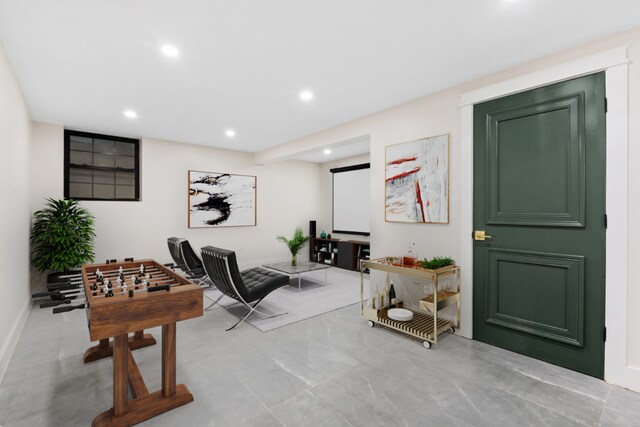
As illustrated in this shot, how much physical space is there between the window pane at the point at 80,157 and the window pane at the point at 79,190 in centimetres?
37

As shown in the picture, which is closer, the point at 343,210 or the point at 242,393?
the point at 242,393

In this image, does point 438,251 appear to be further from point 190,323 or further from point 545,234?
point 190,323

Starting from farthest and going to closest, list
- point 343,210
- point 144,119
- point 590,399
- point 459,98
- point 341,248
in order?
point 343,210
point 341,248
point 144,119
point 459,98
point 590,399

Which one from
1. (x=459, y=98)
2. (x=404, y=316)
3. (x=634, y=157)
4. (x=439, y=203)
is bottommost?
(x=404, y=316)

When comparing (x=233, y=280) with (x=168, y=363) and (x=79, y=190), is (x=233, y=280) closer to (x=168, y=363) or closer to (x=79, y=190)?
(x=168, y=363)

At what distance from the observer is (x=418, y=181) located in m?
3.56

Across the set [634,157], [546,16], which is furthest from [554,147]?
[546,16]

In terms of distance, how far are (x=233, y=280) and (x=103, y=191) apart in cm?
351

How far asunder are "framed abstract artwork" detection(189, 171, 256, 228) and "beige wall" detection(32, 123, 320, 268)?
13 cm

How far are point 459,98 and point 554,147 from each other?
3.46 ft

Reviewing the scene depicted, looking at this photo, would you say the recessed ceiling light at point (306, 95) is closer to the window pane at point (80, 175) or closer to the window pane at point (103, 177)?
the window pane at point (103, 177)

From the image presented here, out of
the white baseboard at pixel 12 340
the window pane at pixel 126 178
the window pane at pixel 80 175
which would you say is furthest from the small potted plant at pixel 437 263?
the window pane at pixel 80 175

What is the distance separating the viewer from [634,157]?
2.21m

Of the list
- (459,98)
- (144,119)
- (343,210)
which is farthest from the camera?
(343,210)
